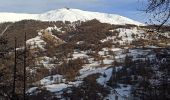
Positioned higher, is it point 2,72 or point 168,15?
point 168,15

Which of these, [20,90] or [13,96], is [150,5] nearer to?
[13,96]

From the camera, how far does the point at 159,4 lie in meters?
12.2

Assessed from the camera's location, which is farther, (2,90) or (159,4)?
(2,90)

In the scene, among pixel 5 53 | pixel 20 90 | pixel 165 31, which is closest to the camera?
pixel 165 31

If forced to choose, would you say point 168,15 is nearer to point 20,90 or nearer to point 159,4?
A: point 159,4

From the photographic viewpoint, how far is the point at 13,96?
18.6 m

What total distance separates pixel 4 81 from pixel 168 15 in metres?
10.3

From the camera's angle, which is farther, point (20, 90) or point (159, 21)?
point (20, 90)

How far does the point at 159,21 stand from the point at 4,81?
10.2 meters

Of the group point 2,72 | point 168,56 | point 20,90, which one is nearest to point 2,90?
point 2,72

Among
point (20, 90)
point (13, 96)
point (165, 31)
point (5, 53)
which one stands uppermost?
point (165, 31)

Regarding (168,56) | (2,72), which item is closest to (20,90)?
(2,72)

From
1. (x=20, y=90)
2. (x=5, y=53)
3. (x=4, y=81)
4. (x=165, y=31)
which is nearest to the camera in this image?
(x=165, y=31)

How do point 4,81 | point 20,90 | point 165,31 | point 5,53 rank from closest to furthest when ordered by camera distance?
1. point 165,31
2. point 5,53
3. point 4,81
4. point 20,90
